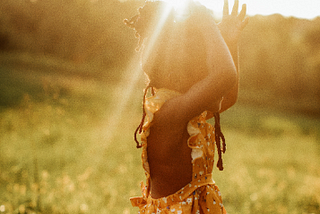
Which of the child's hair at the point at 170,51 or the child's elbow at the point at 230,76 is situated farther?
the child's hair at the point at 170,51

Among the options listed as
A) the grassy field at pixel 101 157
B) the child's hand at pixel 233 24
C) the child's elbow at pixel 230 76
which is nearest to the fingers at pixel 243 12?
the child's hand at pixel 233 24

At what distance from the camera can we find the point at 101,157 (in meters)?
5.72

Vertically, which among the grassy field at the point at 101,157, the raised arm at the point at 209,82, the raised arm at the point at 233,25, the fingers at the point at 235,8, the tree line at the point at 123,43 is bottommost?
the grassy field at the point at 101,157

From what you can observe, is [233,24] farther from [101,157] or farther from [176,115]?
[101,157]

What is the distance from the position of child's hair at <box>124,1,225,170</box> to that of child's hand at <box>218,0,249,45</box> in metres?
0.29

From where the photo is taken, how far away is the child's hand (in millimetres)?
1438

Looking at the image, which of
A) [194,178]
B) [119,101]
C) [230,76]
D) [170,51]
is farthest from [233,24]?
[119,101]

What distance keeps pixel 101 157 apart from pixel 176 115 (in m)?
4.82

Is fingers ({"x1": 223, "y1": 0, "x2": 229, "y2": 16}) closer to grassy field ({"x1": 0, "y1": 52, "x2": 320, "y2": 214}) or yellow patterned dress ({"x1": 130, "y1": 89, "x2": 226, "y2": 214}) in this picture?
yellow patterned dress ({"x1": 130, "y1": 89, "x2": 226, "y2": 214})

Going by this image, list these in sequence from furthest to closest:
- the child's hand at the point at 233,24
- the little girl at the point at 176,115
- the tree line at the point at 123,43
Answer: the tree line at the point at 123,43 → the child's hand at the point at 233,24 → the little girl at the point at 176,115

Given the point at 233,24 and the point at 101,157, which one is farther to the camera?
the point at 101,157

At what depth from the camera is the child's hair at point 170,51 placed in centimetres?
126

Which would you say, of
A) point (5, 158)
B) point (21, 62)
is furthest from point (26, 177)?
point (21, 62)

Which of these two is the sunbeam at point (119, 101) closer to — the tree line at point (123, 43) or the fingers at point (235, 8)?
the tree line at point (123, 43)
